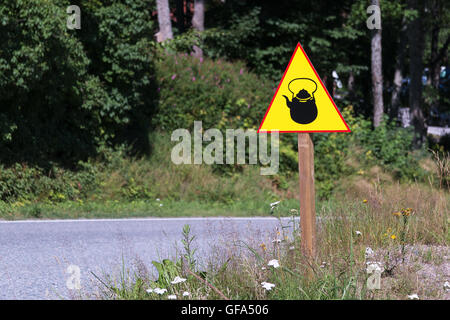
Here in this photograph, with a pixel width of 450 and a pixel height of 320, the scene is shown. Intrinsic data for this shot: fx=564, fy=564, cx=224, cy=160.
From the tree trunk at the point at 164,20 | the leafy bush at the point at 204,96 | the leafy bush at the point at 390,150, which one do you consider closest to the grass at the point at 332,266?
the leafy bush at the point at 390,150

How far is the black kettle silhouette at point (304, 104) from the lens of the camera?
208 inches

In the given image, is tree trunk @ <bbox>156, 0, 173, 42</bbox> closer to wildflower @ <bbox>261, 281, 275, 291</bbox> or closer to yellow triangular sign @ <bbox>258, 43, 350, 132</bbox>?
yellow triangular sign @ <bbox>258, 43, 350, 132</bbox>

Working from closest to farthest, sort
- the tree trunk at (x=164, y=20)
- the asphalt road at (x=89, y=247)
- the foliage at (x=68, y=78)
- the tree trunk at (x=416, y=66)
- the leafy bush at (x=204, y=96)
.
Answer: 1. the asphalt road at (x=89, y=247)
2. the foliage at (x=68, y=78)
3. the leafy bush at (x=204, y=96)
4. the tree trunk at (x=164, y=20)
5. the tree trunk at (x=416, y=66)

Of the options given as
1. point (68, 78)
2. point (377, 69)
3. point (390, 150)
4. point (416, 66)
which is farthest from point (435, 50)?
point (68, 78)

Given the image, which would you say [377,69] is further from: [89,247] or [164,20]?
[89,247]

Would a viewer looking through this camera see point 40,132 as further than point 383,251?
Yes

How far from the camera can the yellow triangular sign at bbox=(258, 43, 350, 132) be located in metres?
5.26

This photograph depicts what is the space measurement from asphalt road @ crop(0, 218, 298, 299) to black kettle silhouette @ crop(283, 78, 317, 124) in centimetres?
138

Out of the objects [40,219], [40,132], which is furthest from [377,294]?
[40,132]

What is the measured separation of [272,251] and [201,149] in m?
9.12

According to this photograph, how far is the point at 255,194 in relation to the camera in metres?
13.8

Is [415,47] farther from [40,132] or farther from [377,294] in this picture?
[377,294]

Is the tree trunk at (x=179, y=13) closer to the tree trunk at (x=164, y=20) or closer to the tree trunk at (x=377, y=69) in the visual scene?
the tree trunk at (x=164, y=20)

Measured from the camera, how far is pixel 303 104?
5.28m
